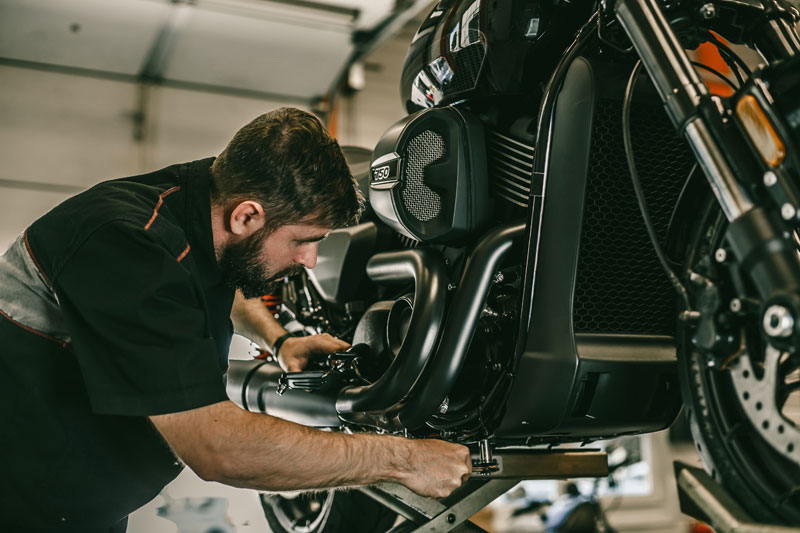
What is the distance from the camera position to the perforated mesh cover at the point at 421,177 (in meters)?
1.62

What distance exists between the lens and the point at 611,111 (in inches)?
55.2

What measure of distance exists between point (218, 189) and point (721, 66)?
1.31m

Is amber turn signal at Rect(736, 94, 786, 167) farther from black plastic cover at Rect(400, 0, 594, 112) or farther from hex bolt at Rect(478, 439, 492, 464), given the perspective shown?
hex bolt at Rect(478, 439, 492, 464)

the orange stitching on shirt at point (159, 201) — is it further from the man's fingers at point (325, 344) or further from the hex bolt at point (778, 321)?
the hex bolt at point (778, 321)

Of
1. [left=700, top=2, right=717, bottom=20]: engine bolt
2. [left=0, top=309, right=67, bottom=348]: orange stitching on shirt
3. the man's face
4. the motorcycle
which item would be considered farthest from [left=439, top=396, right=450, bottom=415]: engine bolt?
[left=700, top=2, right=717, bottom=20]: engine bolt

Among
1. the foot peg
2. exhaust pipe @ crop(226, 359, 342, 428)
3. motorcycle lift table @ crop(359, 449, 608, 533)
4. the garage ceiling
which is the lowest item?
motorcycle lift table @ crop(359, 449, 608, 533)

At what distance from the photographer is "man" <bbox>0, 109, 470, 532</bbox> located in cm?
122

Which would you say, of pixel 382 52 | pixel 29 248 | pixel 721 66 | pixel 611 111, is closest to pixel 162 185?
pixel 29 248

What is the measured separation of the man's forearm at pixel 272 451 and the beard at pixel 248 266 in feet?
1.21

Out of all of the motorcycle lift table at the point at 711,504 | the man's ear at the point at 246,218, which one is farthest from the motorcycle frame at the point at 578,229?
the man's ear at the point at 246,218

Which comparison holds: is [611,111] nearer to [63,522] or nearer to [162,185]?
[162,185]

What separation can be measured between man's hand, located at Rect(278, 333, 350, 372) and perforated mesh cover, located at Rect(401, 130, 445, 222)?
53cm

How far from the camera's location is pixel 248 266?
5.28ft

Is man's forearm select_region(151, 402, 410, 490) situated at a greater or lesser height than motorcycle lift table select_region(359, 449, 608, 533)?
greater
